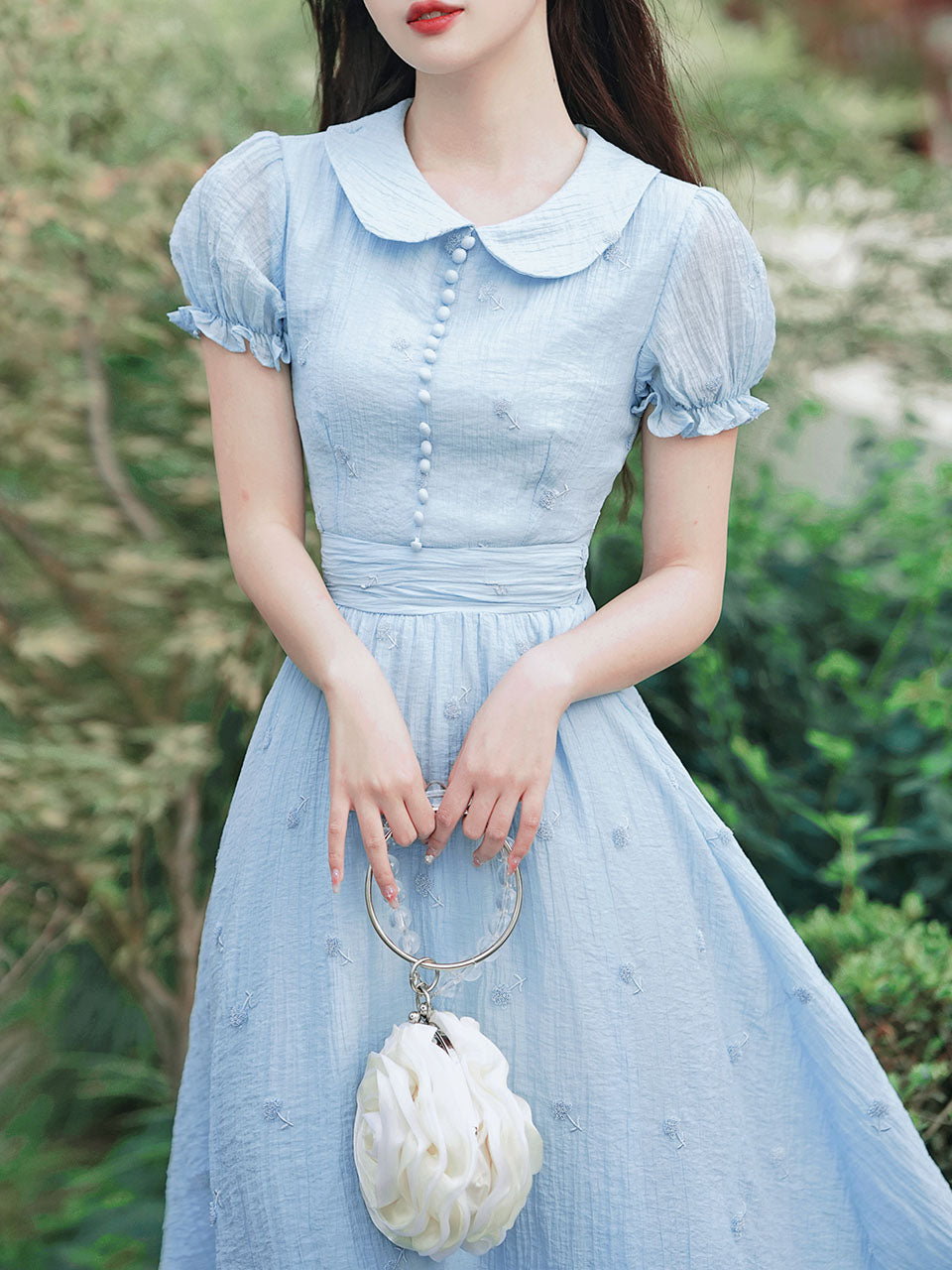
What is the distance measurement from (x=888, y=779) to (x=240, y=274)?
6.09 feet

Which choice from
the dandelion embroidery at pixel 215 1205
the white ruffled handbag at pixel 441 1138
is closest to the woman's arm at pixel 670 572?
the white ruffled handbag at pixel 441 1138

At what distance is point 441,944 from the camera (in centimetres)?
122

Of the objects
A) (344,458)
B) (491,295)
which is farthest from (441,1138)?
(491,295)

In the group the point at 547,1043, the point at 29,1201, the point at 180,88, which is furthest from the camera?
the point at 180,88

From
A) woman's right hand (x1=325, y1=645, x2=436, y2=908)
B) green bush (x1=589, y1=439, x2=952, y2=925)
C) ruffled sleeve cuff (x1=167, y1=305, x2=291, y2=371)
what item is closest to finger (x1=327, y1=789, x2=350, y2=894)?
woman's right hand (x1=325, y1=645, x2=436, y2=908)

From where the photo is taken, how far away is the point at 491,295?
125 cm

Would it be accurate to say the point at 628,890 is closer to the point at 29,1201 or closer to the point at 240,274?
the point at 240,274

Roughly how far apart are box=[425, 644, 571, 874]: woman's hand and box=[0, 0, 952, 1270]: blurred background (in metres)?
0.97

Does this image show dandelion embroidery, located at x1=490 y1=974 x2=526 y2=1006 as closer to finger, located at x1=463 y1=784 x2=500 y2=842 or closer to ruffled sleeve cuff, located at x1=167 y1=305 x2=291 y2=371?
finger, located at x1=463 y1=784 x2=500 y2=842

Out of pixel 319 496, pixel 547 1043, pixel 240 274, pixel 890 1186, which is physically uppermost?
pixel 240 274

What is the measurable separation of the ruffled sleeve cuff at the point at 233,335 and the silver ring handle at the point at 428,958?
445 millimetres

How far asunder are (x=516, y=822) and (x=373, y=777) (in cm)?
17

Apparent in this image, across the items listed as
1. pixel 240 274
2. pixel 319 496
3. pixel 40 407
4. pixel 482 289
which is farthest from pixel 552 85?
pixel 40 407

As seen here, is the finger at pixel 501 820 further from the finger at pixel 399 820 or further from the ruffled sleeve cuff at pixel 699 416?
the ruffled sleeve cuff at pixel 699 416
